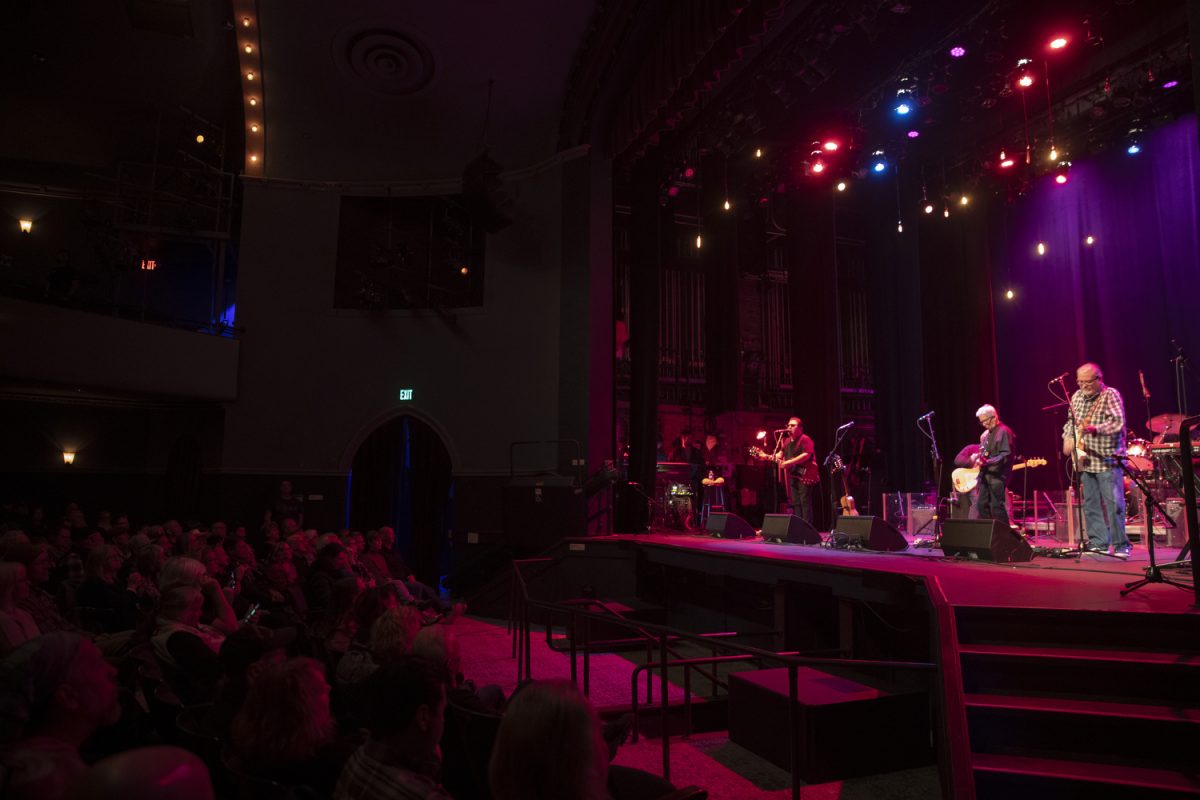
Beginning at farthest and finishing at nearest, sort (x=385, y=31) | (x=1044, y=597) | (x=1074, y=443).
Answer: (x=385, y=31) → (x=1074, y=443) → (x=1044, y=597)

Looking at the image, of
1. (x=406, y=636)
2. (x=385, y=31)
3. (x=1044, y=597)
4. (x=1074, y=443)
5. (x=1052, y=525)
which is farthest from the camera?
(x=385, y=31)

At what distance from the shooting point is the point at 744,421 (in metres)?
16.2

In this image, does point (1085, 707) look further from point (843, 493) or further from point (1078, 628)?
point (843, 493)

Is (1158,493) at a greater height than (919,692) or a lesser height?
greater

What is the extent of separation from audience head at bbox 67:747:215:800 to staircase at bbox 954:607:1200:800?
12.5 ft

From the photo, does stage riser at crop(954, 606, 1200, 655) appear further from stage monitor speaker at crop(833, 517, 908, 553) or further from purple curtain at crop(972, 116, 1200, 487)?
purple curtain at crop(972, 116, 1200, 487)

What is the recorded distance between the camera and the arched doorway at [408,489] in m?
14.8

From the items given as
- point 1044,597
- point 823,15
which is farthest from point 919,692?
point 823,15

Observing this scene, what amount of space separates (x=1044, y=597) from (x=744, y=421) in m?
11.4

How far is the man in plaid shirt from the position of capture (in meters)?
7.00

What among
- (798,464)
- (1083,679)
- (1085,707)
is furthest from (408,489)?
(1085,707)

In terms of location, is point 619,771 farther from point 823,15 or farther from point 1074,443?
point 823,15

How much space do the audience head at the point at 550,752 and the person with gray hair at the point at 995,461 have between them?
303 inches

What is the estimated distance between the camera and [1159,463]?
856 cm
